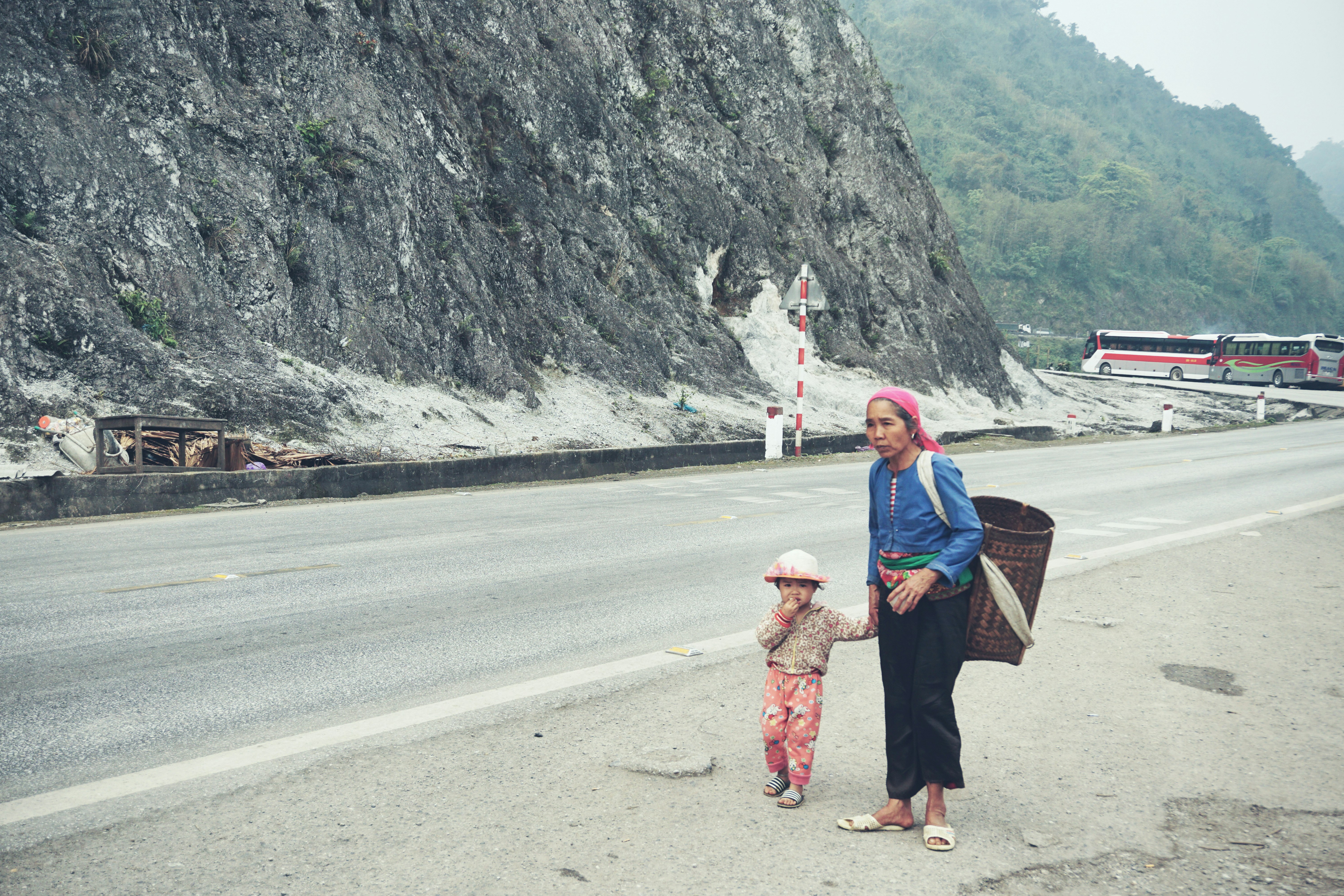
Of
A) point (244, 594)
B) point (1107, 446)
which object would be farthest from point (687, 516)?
point (1107, 446)

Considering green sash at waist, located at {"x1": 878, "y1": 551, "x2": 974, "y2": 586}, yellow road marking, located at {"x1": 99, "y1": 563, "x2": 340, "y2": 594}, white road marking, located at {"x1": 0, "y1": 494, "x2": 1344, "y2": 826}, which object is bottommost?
white road marking, located at {"x1": 0, "y1": 494, "x2": 1344, "y2": 826}

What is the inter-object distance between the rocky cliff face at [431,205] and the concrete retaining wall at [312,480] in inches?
142

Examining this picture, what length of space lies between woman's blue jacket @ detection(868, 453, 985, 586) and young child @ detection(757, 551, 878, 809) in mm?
265

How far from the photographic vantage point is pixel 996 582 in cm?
388

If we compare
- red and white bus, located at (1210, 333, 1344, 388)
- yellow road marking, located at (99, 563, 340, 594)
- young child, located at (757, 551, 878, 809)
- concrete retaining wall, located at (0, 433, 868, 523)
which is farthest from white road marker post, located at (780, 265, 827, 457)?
red and white bus, located at (1210, 333, 1344, 388)

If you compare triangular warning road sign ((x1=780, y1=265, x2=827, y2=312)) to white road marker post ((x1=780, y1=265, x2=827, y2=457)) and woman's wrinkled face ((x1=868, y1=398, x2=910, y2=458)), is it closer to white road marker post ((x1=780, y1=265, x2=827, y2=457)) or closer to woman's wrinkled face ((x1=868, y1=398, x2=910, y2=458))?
white road marker post ((x1=780, y1=265, x2=827, y2=457))

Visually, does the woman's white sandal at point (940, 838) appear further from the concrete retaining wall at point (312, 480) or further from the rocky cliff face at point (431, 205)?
the rocky cliff face at point (431, 205)

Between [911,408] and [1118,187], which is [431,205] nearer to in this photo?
[911,408]

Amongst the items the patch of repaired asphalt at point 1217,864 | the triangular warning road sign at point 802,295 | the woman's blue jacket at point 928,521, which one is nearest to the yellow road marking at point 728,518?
the woman's blue jacket at point 928,521

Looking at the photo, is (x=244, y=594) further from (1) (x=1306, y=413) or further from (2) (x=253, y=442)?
(1) (x=1306, y=413)

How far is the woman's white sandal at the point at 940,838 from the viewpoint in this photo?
3.87m

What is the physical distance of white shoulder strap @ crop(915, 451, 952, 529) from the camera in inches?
154

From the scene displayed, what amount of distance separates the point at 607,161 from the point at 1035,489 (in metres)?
19.4

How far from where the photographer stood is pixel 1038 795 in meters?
4.43
